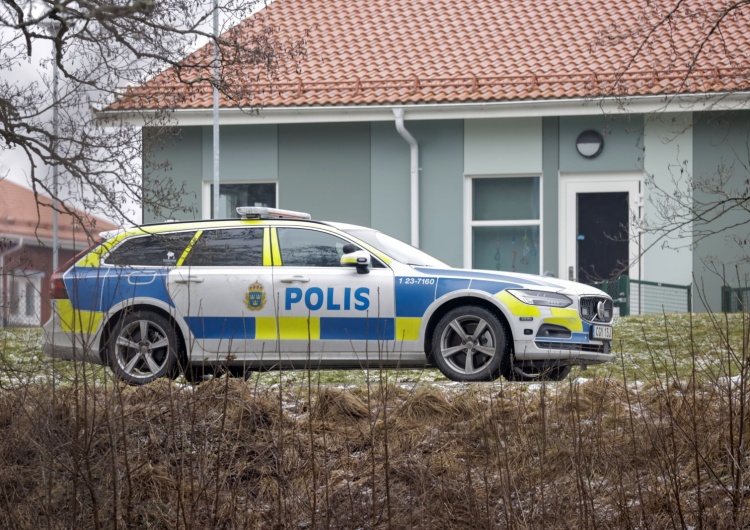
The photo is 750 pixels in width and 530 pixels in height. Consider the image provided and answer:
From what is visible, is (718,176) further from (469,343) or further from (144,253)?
(144,253)

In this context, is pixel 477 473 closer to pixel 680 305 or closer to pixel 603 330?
pixel 603 330

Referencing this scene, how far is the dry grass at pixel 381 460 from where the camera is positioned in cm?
763

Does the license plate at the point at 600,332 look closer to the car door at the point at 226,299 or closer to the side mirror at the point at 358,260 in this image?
the side mirror at the point at 358,260

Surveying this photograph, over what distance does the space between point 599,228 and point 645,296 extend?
4.24ft

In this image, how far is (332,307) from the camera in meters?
11.2

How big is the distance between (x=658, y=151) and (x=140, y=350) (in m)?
11.0

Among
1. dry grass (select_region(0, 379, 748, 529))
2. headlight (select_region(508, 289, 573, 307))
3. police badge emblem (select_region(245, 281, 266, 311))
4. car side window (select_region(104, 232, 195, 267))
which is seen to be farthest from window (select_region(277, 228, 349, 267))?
dry grass (select_region(0, 379, 748, 529))

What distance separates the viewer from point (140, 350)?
11227 mm

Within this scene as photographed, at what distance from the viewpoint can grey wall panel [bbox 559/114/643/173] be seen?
19.5 m

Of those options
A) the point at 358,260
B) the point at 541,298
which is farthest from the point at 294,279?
the point at 541,298

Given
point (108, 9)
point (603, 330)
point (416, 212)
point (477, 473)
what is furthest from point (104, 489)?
point (416, 212)

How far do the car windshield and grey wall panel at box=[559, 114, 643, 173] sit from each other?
847 centimetres

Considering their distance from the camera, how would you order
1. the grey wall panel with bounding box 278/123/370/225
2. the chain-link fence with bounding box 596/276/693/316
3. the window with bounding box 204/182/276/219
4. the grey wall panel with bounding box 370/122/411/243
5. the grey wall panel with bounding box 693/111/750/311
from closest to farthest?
the grey wall panel with bounding box 693/111/750/311
the chain-link fence with bounding box 596/276/693/316
the grey wall panel with bounding box 370/122/411/243
the grey wall panel with bounding box 278/123/370/225
the window with bounding box 204/182/276/219

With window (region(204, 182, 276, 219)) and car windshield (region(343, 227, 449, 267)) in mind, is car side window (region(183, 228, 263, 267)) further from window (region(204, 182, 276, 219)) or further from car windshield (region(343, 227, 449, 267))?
window (region(204, 182, 276, 219))
